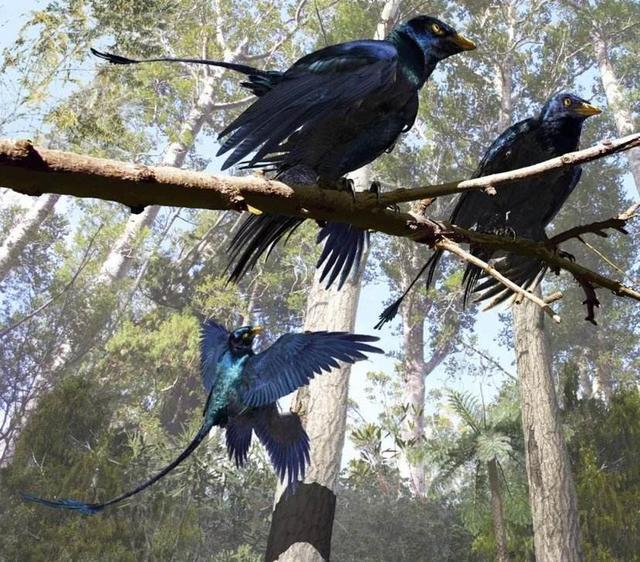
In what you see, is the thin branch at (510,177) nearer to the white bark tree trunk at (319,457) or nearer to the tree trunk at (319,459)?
the tree trunk at (319,459)

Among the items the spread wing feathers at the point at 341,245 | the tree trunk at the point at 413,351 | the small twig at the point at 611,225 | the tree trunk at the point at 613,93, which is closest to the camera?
the small twig at the point at 611,225

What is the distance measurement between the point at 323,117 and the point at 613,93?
1577 centimetres

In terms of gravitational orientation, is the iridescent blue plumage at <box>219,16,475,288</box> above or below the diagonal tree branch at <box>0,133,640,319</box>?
above

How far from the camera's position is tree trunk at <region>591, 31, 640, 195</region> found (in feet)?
45.2

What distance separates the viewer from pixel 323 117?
1.46 meters

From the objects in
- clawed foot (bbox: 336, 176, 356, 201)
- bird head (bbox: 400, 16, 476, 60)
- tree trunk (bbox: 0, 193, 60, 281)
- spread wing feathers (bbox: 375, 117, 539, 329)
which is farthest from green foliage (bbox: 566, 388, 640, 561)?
tree trunk (bbox: 0, 193, 60, 281)

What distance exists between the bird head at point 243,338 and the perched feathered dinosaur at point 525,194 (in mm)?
1060

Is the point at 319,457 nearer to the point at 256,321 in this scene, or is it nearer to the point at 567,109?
the point at 567,109

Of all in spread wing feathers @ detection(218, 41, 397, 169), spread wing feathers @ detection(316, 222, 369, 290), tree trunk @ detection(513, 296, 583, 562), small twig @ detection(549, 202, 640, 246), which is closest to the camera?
small twig @ detection(549, 202, 640, 246)

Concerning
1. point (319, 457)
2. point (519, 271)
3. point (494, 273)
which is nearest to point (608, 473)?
point (319, 457)

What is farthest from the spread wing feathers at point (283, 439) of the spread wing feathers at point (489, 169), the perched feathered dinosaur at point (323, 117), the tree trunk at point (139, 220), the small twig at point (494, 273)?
the tree trunk at point (139, 220)

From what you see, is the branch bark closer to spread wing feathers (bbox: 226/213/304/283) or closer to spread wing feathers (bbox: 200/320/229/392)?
spread wing feathers (bbox: 226/213/304/283)

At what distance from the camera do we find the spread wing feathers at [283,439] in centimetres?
311

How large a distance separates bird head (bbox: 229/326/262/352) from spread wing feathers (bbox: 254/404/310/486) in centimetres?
39
